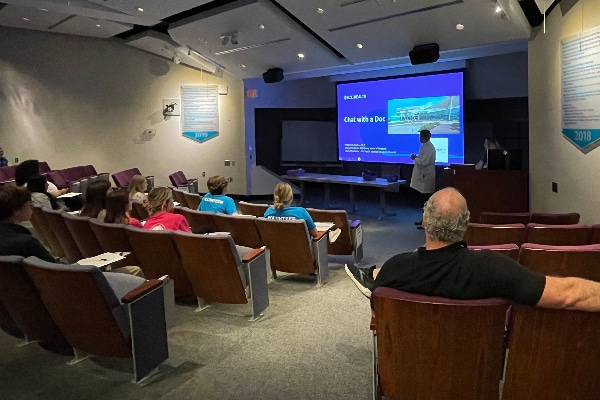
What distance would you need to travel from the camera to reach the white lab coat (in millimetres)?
9117

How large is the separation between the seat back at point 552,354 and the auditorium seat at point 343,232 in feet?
12.2

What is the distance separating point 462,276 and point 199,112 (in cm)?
1154

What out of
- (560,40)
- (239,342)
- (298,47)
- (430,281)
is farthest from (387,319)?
(298,47)

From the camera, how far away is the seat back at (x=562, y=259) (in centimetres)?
312

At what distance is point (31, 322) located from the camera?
3449 millimetres

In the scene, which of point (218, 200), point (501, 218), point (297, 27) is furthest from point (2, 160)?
point (501, 218)

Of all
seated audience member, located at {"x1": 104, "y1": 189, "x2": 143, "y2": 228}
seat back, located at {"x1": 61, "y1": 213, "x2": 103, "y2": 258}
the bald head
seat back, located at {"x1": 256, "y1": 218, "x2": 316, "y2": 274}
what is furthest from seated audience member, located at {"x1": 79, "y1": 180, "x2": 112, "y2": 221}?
the bald head

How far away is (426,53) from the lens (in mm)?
8477

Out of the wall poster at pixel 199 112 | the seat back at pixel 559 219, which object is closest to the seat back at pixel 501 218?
the seat back at pixel 559 219

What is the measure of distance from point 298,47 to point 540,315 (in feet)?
27.8

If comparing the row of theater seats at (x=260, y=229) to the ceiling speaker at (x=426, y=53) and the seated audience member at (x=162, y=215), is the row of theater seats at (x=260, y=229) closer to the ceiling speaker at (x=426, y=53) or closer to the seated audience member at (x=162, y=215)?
the seated audience member at (x=162, y=215)

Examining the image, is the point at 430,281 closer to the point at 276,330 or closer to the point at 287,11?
the point at 276,330

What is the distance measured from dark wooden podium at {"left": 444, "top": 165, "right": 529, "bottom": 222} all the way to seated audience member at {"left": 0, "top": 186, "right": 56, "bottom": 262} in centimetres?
583

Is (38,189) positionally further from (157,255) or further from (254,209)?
(157,255)
